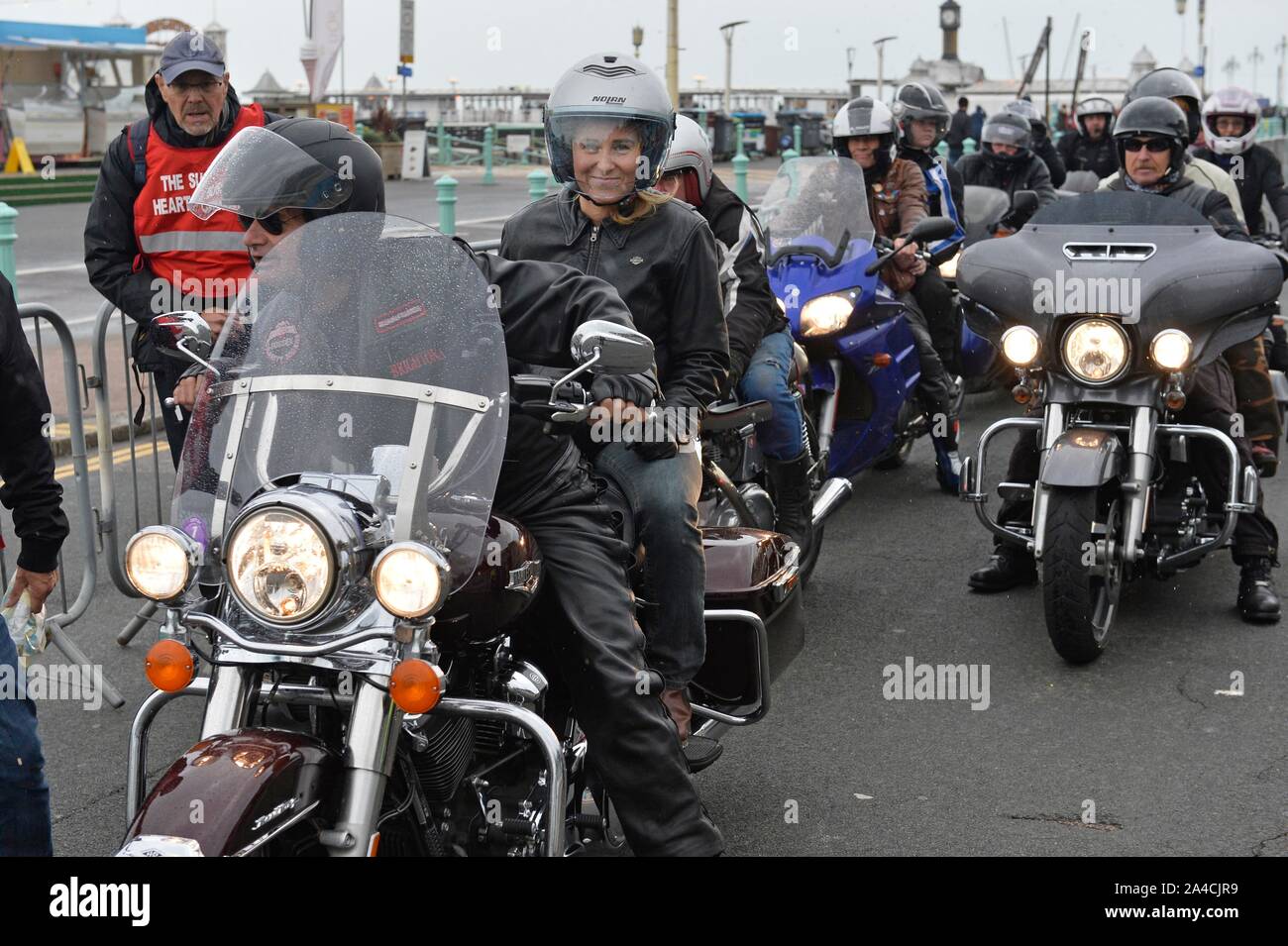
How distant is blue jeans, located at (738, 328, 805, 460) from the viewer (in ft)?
20.7

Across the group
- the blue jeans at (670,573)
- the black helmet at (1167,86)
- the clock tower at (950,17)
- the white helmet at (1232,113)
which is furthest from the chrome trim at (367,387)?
the clock tower at (950,17)

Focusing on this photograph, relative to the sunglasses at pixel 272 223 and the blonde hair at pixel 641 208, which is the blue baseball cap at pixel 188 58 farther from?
the sunglasses at pixel 272 223

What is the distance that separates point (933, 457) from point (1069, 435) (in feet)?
12.9

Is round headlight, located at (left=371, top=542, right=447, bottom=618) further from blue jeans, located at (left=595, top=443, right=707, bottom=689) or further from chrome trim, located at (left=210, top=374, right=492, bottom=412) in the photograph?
blue jeans, located at (left=595, top=443, right=707, bottom=689)

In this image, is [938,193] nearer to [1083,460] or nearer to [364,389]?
[1083,460]

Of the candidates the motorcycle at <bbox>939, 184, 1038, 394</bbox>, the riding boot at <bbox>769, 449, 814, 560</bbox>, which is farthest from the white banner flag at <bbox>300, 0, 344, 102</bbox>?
the riding boot at <bbox>769, 449, 814, 560</bbox>

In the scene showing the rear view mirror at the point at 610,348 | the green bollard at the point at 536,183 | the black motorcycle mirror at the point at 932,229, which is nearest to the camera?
the rear view mirror at the point at 610,348

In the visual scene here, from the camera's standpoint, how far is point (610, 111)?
14.0 feet

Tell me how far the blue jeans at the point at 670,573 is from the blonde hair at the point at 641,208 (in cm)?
76

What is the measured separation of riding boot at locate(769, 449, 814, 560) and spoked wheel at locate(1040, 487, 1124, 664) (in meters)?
1.00

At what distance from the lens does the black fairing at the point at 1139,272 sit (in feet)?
19.5
